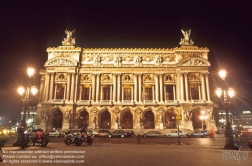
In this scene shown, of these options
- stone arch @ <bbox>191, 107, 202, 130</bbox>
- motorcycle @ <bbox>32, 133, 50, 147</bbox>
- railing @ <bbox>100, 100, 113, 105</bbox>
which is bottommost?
motorcycle @ <bbox>32, 133, 50, 147</bbox>

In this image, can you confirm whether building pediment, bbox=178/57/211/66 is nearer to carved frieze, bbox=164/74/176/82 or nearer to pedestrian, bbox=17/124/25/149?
carved frieze, bbox=164/74/176/82

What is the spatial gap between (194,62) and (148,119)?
15921 millimetres

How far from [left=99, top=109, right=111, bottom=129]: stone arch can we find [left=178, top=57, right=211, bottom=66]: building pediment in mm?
18884

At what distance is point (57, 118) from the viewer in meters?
44.8

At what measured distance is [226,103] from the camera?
58.7 feet

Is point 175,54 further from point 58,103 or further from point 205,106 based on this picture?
point 58,103

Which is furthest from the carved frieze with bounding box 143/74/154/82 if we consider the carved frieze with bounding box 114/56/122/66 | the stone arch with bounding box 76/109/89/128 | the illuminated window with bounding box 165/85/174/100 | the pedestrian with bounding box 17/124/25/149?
the pedestrian with bounding box 17/124/25/149

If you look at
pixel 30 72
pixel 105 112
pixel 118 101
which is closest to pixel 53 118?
pixel 105 112

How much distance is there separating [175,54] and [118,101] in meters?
16.7

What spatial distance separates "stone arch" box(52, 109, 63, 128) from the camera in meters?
44.2

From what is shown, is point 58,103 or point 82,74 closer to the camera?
point 58,103

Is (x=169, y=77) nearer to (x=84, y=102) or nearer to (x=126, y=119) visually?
(x=126, y=119)

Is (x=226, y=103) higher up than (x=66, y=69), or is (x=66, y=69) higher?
(x=66, y=69)

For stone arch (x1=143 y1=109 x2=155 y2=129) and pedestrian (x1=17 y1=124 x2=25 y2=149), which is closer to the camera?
pedestrian (x1=17 y1=124 x2=25 y2=149)
